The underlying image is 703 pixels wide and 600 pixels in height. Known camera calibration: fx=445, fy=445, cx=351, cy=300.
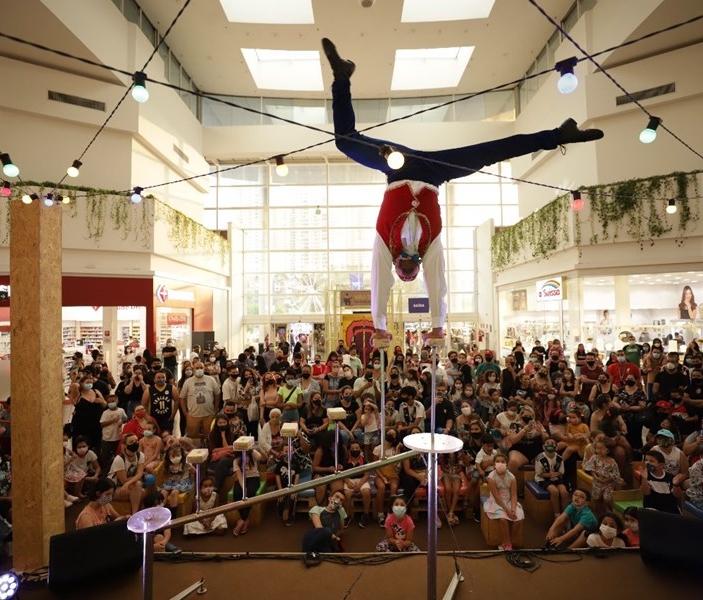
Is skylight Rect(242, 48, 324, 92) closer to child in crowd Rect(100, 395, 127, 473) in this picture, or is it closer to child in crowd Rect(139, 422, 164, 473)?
child in crowd Rect(100, 395, 127, 473)

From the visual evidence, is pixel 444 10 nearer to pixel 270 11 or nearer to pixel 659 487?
pixel 270 11

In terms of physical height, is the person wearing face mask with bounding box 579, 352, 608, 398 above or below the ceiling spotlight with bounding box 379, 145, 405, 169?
below

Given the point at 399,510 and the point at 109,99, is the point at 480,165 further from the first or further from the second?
the point at 109,99

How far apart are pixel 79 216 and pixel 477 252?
1231 centimetres

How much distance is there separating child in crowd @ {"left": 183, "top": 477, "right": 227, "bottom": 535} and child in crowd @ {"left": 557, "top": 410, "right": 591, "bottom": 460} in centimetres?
382

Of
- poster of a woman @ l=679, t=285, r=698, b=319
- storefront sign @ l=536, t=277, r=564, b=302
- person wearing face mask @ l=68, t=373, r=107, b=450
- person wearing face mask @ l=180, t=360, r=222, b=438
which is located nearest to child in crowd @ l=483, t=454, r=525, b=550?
person wearing face mask @ l=180, t=360, r=222, b=438

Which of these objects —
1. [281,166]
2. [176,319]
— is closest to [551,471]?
[281,166]

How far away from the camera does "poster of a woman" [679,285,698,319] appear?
9086mm

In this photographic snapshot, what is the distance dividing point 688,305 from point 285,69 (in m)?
13.2

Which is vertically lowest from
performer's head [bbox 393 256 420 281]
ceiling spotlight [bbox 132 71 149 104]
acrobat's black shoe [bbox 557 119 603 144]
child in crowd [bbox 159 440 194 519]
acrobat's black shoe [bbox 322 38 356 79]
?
child in crowd [bbox 159 440 194 519]

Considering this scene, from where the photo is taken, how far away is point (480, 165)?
89.3 inches

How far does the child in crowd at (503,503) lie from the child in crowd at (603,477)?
89cm

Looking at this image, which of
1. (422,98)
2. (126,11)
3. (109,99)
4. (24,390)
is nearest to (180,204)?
(109,99)

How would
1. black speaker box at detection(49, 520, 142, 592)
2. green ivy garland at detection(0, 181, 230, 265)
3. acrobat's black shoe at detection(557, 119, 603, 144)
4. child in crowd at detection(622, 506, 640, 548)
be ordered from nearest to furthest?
1. acrobat's black shoe at detection(557, 119, 603, 144)
2. black speaker box at detection(49, 520, 142, 592)
3. child in crowd at detection(622, 506, 640, 548)
4. green ivy garland at detection(0, 181, 230, 265)
